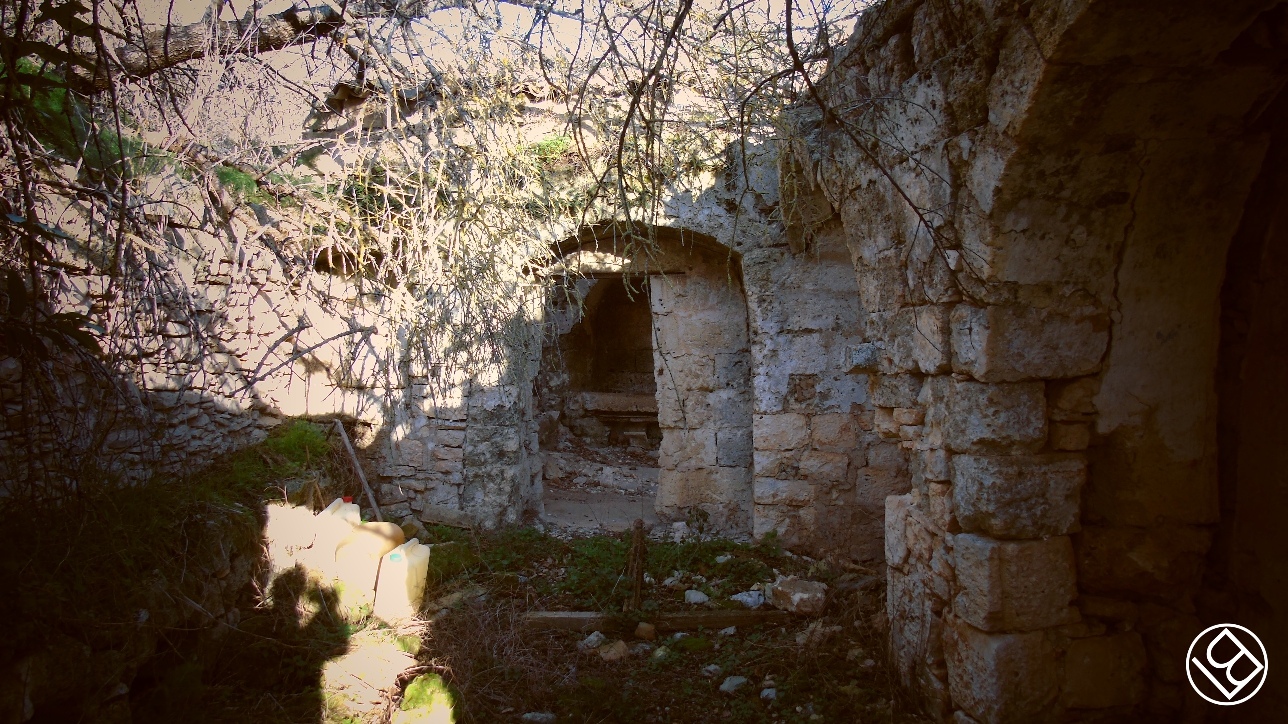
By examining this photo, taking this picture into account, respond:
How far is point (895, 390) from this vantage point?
2918 mm

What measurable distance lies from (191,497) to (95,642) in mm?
932

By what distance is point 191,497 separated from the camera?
10.3 feet

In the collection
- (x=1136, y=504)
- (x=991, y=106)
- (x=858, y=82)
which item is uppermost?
(x=858, y=82)

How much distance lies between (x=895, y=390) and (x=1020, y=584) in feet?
2.84

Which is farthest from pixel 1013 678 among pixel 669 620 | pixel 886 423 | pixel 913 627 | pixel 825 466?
pixel 825 466

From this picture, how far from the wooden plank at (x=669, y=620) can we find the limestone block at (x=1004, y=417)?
70.7 inches

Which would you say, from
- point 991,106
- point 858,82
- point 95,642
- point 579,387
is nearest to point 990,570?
point 991,106

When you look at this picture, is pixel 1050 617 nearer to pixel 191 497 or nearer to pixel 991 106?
pixel 991 106

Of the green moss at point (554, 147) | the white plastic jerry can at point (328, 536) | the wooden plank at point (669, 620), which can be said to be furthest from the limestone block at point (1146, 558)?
the green moss at point (554, 147)

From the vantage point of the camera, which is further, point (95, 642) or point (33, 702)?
point (95, 642)

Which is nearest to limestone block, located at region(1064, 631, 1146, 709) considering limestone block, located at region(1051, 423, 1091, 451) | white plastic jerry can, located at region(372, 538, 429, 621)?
limestone block, located at region(1051, 423, 1091, 451)

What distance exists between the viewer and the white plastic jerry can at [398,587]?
147 inches

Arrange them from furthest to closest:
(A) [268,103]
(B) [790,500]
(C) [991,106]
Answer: (B) [790,500], (A) [268,103], (C) [991,106]

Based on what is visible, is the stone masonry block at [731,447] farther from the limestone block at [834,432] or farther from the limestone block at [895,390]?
the limestone block at [895,390]
